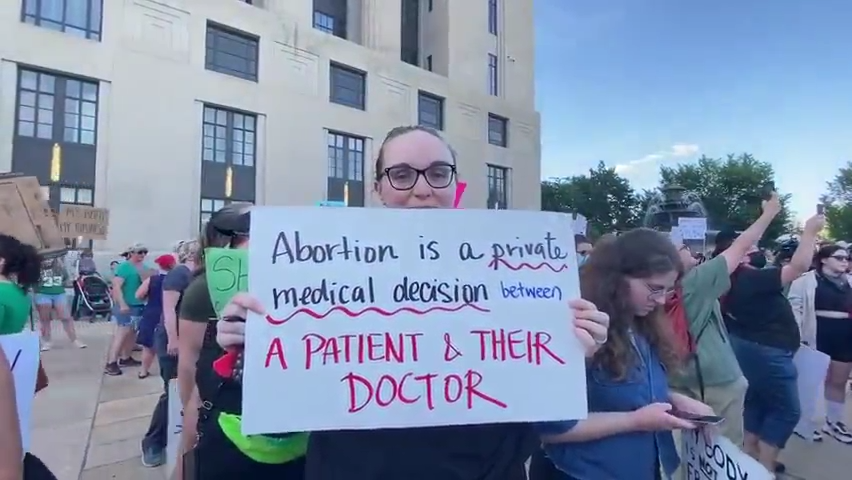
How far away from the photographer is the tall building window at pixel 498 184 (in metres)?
32.8

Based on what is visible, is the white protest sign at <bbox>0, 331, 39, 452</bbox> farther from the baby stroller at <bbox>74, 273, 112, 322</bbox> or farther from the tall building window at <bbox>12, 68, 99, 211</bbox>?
the tall building window at <bbox>12, 68, 99, 211</bbox>

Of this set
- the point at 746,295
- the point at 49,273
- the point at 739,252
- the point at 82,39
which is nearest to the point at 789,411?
the point at 746,295

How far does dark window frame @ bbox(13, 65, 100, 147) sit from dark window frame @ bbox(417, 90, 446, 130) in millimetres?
14706

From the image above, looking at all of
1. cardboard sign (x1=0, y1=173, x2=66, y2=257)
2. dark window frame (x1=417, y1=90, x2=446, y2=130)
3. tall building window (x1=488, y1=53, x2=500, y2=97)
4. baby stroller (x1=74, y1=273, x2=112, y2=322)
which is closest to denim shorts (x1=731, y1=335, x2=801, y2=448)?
cardboard sign (x1=0, y1=173, x2=66, y2=257)

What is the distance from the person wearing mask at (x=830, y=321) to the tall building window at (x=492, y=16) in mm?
30414

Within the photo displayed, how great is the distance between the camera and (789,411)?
4.13m

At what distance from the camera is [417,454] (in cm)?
136

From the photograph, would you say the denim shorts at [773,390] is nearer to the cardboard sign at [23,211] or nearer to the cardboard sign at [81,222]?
the cardboard sign at [23,211]

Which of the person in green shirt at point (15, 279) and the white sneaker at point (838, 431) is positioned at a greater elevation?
the person in green shirt at point (15, 279)

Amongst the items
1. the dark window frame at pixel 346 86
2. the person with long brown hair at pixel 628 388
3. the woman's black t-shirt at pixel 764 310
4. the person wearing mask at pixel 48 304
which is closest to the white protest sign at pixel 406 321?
the person with long brown hair at pixel 628 388

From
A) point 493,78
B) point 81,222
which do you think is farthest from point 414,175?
point 493,78

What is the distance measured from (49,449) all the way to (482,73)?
30.4 m

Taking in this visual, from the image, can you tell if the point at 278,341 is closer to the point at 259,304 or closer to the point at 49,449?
the point at 259,304

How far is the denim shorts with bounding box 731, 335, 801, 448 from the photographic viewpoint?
414 cm
